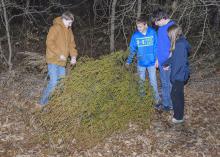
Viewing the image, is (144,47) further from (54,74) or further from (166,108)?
(54,74)

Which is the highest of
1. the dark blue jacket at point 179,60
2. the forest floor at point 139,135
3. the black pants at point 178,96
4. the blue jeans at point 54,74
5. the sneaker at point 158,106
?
the dark blue jacket at point 179,60

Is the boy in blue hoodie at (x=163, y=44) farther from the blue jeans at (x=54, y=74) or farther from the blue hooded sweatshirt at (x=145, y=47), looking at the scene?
the blue jeans at (x=54, y=74)

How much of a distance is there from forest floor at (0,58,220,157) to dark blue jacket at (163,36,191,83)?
0.89m

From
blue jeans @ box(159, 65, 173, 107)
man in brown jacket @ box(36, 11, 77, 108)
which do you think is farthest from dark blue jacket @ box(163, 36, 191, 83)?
man in brown jacket @ box(36, 11, 77, 108)

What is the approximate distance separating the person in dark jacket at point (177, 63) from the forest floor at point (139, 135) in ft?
1.49

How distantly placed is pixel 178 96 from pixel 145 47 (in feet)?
3.23

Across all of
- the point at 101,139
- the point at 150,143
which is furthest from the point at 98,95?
the point at 150,143

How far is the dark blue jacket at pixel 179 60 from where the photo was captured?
6121 millimetres

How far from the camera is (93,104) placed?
5.84 m

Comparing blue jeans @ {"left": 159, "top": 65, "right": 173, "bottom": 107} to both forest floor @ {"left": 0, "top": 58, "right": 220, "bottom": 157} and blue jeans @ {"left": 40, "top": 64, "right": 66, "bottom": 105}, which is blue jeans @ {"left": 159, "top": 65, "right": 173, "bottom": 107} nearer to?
forest floor @ {"left": 0, "top": 58, "right": 220, "bottom": 157}

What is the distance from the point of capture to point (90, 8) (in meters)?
17.3

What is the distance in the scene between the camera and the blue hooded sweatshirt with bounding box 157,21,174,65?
21.2ft

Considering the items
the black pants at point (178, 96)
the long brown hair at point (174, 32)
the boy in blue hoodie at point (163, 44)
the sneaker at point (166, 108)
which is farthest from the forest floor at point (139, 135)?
the long brown hair at point (174, 32)

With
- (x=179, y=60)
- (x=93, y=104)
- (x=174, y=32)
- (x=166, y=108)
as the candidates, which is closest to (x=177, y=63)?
(x=179, y=60)
